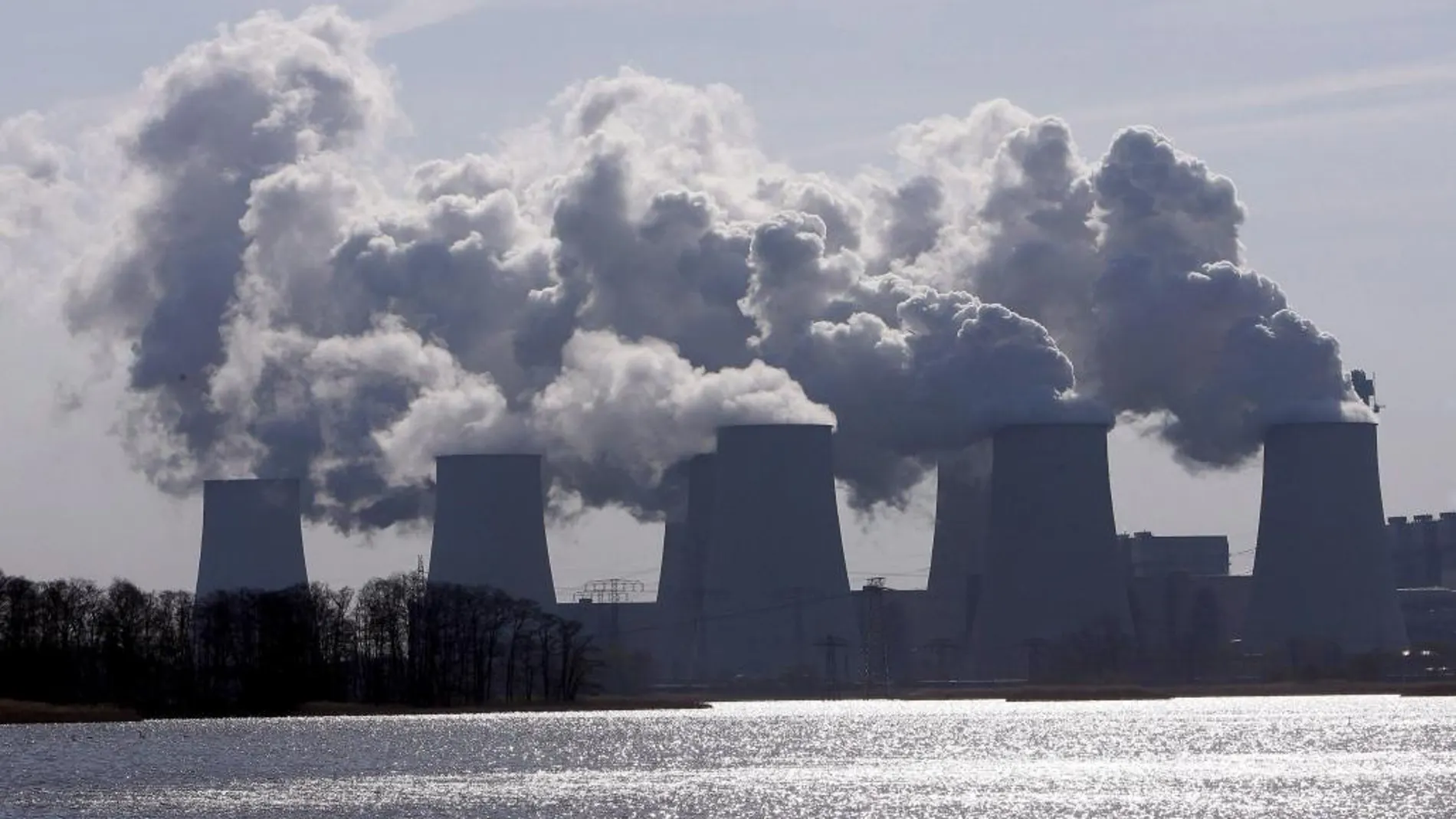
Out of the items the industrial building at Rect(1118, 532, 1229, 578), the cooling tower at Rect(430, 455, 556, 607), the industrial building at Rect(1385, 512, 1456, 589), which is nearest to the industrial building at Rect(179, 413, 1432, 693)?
the cooling tower at Rect(430, 455, 556, 607)

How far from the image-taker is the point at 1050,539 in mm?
66875

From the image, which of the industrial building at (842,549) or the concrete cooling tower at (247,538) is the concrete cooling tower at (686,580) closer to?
the industrial building at (842,549)

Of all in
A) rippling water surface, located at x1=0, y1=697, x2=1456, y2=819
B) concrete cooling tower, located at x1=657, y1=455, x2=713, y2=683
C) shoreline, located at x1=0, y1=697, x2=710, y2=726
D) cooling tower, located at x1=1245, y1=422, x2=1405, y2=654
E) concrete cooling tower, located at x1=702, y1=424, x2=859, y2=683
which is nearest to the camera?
rippling water surface, located at x1=0, y1=697, x2=1456, y2=819

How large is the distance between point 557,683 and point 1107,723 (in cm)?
1677

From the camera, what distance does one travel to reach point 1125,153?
7412 centimetres

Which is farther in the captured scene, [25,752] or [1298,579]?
[1298,579]

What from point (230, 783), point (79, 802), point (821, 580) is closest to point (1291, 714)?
point (821, 580)

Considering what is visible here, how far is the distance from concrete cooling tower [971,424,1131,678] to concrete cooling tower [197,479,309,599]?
18089mm

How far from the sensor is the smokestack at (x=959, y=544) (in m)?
81.1

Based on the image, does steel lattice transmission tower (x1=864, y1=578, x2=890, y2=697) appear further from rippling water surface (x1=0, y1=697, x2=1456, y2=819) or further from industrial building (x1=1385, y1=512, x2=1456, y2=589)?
industrial building (x1=1385, y1=512, x2=1456, y2=589)

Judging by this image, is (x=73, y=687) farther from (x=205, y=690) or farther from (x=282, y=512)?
(x=282, y=512)

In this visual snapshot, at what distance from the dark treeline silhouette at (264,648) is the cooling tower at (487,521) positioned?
62cm

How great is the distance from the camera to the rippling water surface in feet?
121

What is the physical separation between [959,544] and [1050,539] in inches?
671
